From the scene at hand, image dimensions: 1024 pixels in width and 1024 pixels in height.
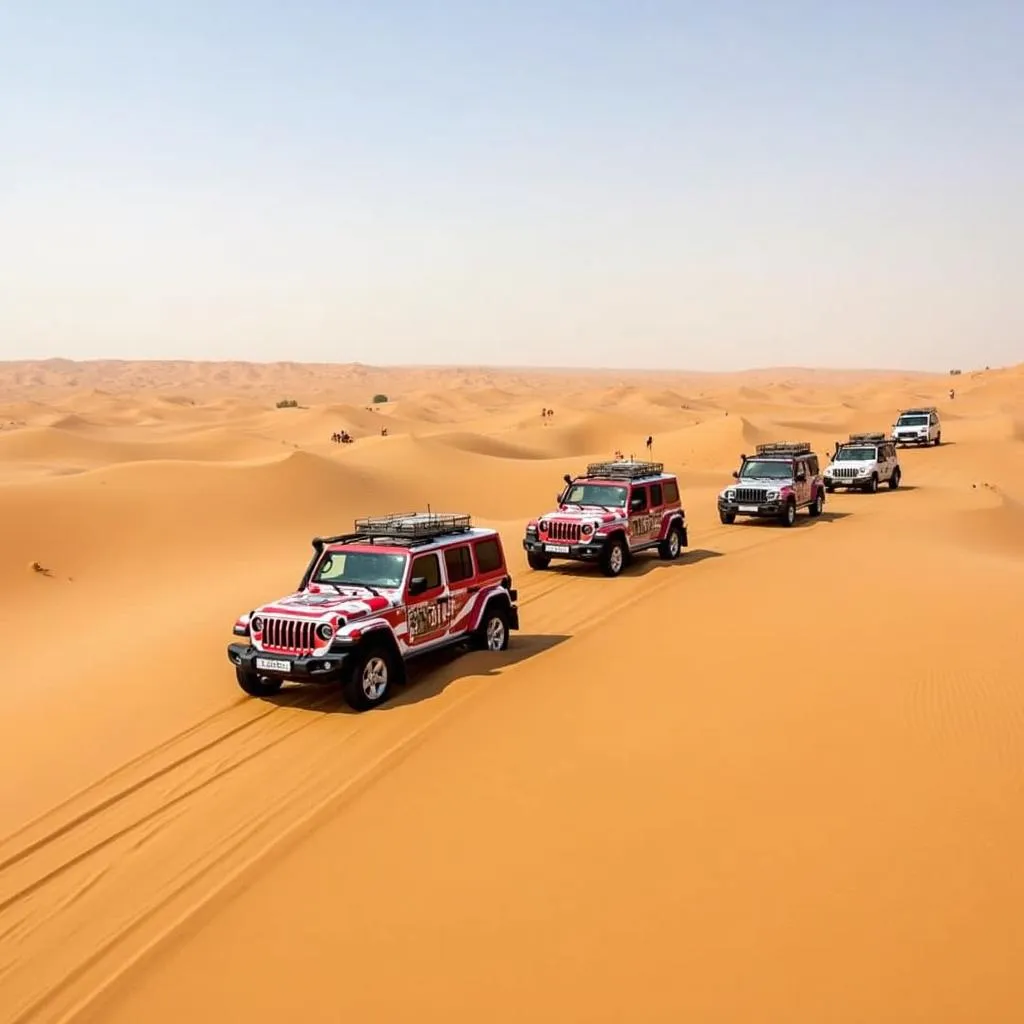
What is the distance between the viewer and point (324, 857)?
6887mm

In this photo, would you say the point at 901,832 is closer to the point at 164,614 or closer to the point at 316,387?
the point at 164,614

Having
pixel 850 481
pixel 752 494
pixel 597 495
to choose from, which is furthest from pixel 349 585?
pixel 850 481

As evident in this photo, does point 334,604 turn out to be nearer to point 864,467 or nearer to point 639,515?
point 639,515

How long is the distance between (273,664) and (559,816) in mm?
4261

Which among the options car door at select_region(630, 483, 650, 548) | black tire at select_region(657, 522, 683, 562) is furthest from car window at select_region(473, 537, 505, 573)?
black tire at select_region(657, 522, 683, 562)

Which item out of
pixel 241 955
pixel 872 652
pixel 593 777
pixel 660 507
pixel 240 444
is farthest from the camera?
pixel 240 444

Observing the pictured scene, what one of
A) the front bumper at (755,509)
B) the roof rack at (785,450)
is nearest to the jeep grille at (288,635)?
the front bumper at (755,509)

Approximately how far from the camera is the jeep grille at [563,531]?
18641 millimetres

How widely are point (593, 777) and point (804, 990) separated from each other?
3081 mm

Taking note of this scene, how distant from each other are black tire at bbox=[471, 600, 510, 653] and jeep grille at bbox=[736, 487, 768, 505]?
14.4 m

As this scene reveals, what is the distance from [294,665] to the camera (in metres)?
10.1

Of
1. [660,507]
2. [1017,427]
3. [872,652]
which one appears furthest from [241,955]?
[1017,427]

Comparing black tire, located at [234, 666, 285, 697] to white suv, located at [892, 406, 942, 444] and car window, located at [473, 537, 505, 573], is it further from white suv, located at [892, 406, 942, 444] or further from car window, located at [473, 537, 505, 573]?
white suv, located at [892, 406, 942, 444]

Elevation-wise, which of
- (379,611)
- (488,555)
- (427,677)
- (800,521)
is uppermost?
(488,555)
